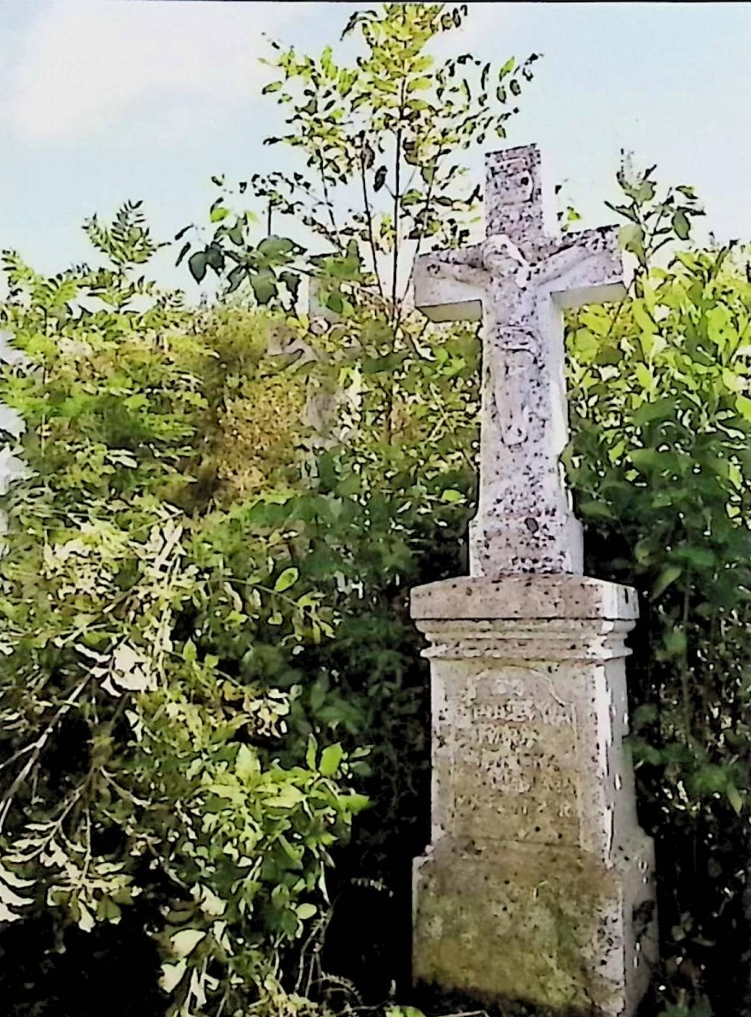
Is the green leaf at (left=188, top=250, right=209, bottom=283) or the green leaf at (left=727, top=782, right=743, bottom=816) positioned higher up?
the green leaf at (left=188, top=250, right=209, bottom=283)

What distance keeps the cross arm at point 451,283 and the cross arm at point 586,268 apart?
0.51 feet

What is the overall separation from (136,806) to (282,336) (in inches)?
46.2

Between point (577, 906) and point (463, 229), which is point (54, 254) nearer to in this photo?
point (463, 229)

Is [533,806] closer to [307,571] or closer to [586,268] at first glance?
[307,571]

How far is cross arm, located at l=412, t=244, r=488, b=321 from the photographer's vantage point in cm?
209

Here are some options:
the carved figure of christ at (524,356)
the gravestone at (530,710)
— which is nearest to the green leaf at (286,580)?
the gravestone at (530,710)

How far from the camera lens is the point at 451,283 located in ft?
6.95

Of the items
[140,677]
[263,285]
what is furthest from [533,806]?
[263,285]

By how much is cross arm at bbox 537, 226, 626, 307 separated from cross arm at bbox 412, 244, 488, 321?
6.2 inches

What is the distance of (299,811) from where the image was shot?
1.61 m

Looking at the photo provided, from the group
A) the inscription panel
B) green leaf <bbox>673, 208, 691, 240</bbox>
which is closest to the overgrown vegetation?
green leaf <bbox>673, 208, 691, 240</bbox>

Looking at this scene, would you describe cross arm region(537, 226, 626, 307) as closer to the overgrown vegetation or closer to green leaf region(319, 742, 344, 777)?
the overgrown vegetation

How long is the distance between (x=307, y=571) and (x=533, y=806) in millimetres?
678

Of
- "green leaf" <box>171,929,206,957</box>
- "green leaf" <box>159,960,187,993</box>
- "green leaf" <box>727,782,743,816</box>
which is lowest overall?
"green leaf" <box>159,960,187,993</box>
